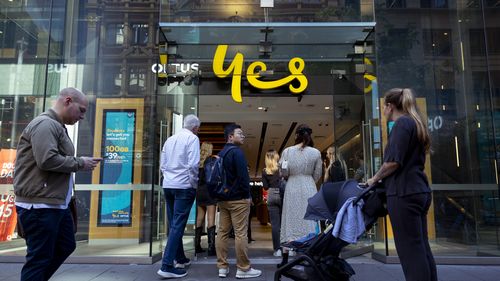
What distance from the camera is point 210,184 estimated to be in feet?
14.9

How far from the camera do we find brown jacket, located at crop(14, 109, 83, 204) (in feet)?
9.01

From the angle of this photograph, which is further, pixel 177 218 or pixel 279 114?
pixel 279 114

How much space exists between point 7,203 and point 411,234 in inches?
245

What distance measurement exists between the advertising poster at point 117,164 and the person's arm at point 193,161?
6.92 feet

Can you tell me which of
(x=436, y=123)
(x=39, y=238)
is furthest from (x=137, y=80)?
(x=436, y=123)

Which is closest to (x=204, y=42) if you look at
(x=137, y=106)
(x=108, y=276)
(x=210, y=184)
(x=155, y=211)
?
(x=137, y=106)

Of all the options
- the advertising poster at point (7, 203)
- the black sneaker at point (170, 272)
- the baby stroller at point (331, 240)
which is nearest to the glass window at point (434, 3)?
the baby stroller at point (331, 240)

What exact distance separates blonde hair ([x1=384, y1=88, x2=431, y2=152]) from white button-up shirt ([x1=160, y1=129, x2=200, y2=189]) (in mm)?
2369

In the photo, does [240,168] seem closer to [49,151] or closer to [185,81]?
[49,151]

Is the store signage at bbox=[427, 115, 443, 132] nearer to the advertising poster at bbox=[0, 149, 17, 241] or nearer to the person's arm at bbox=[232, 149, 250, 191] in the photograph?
the person's arm at bbox=[232, 149, 250, 191]

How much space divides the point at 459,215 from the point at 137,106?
17.3 feet

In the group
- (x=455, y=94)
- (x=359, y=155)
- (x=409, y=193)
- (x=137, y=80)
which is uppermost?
(x=137, y=80)

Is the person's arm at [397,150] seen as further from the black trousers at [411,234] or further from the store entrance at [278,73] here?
the store entrance at [278,73]

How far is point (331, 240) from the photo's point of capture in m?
2.98
